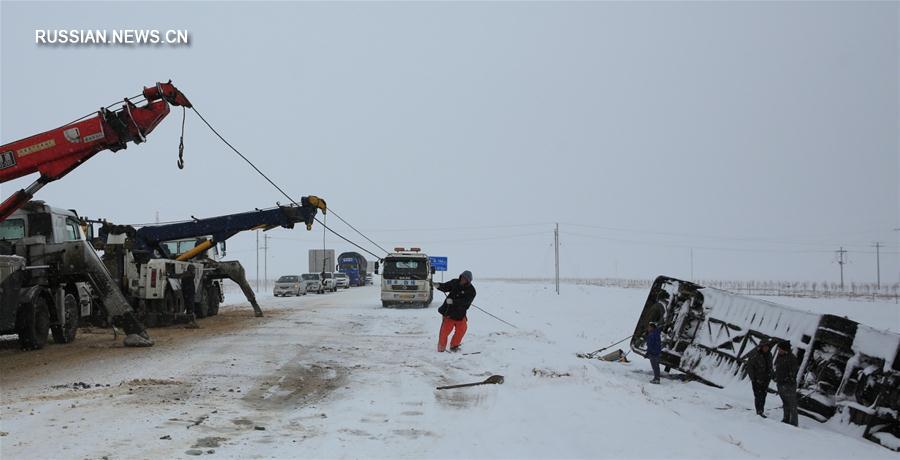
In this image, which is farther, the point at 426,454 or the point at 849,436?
the point at 849,436

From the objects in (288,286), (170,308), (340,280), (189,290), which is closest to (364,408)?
(170,308)

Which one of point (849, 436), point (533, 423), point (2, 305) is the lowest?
point (849, 436)

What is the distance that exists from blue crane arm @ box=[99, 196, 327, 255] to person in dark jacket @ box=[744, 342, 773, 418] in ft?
50.5

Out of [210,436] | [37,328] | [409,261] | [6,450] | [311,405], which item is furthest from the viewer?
[409,261]

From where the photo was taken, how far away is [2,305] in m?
11.5

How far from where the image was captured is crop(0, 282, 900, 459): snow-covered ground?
20.2 ft

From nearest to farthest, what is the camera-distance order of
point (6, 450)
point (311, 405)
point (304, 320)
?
1. point (6, 450)
2. point (311, 405)
3. point (304, 320)

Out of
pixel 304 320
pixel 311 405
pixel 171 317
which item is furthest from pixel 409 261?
pixel 311 405

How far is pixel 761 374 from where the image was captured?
32.1 ft

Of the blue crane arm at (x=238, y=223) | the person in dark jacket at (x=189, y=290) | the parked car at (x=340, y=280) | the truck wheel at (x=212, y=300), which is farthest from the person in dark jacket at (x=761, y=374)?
the parked car at (x=340, y=280)

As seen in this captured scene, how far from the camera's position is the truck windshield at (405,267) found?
29344mm

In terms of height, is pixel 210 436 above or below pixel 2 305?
below

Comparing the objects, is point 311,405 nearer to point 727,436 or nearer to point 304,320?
point 727,436

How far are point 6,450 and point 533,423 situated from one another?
4.97 m
